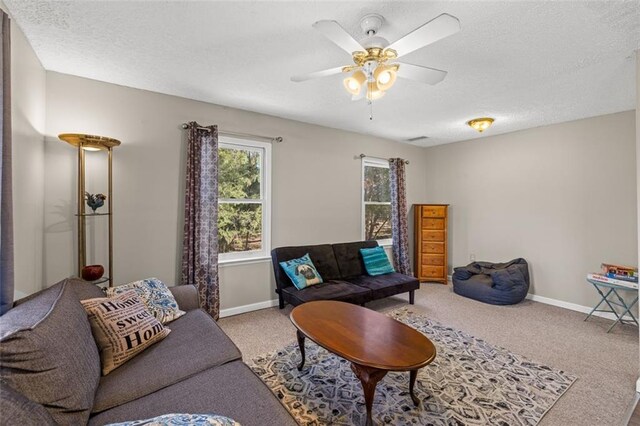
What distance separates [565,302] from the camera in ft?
12.9

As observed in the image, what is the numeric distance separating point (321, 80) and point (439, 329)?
9.46 ft

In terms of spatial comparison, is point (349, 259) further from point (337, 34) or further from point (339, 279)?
point (337, 34)

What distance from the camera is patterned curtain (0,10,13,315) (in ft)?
4.77

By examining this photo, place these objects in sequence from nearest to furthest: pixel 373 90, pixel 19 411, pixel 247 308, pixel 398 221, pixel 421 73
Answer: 1. pixel 19 411
2. pixel 421 73
3. pixel 373 90
4. pixel 247 308
5. pixel 398 221

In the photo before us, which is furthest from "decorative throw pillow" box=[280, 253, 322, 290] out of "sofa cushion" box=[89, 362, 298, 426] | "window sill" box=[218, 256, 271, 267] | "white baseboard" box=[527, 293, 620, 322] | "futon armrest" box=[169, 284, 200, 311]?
"white baseboard" box=[527, 293, 620, 322]

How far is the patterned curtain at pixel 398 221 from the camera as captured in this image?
503 cm

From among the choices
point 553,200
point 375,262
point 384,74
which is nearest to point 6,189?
point 384,74

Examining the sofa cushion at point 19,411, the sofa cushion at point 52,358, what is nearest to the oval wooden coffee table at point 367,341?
the sofa cushion at point 52,358

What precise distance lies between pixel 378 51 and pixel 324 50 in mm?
515

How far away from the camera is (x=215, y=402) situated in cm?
130

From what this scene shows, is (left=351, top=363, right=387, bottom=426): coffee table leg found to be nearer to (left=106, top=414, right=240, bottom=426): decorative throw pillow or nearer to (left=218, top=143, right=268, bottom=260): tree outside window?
(left=106, top=414, right=240, bottom=426): decorative throw pillow

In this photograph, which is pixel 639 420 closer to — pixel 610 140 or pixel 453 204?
pixel 610 140

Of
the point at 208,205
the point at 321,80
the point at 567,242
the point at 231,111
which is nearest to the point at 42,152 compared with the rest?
the point at 208,205

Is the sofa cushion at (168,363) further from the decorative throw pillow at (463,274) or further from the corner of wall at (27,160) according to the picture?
the decorative throw pillow at (463,274)
